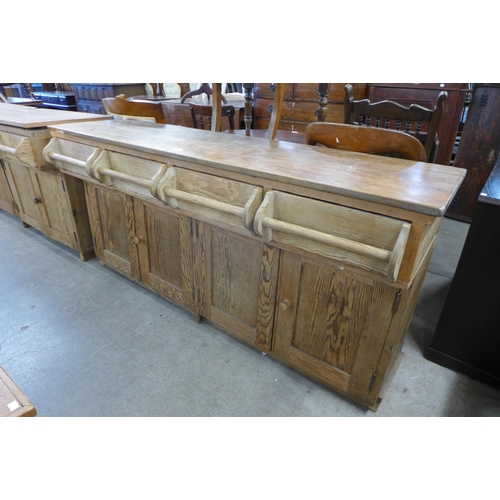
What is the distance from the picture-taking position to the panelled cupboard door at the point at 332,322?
120 centimetres

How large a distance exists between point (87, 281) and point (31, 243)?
31.3 inches

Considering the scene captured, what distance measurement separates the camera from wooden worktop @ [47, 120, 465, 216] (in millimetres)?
1020

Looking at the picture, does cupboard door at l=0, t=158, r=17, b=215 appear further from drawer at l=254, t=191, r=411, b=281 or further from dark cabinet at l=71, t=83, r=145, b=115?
dark cabinet at l=71, t=83, r=145, b=115

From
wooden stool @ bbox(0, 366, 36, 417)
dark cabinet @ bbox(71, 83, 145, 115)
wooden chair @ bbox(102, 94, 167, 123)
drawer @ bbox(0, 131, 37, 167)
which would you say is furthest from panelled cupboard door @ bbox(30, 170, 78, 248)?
dark cabinet @ bbox(71, 83, 145, 115)

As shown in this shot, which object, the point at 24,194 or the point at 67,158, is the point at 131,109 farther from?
the point at 24,194

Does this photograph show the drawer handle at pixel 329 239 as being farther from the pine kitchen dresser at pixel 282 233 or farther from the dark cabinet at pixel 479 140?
the dark cabinet at pixel 479 140

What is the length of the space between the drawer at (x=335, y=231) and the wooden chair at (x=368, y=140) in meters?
0.50

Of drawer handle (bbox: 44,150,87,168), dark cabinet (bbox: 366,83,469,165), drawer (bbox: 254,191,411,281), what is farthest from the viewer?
dark cabinet (bbox: 366,83,469,165)

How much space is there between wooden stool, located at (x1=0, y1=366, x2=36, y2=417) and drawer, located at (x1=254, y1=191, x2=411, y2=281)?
2.60 ft

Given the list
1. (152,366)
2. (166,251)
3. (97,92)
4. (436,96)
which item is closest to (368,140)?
(166,251)

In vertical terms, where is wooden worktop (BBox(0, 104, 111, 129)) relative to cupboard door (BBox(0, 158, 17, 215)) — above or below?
above

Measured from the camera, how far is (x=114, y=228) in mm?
2025

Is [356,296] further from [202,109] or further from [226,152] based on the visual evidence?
[202,109]

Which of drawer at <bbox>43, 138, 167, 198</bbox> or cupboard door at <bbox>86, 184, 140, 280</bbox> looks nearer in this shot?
drawer at <bbox>43, 138, 167, 198</bbox>
